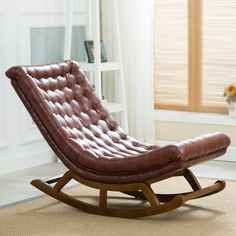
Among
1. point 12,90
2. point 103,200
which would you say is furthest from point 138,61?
point 103,200

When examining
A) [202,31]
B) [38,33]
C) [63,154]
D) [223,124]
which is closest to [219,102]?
[223,124]

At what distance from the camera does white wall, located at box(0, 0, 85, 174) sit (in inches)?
206

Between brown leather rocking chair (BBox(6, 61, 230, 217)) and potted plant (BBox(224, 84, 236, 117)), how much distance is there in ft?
4.33

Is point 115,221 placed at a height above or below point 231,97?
below

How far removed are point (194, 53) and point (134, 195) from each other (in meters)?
1.84

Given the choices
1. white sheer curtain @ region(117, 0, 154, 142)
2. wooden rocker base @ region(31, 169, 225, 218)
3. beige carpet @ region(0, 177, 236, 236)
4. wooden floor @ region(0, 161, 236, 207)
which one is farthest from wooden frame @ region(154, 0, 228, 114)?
wooden rocker base @ region(31, 169, 225, 218)

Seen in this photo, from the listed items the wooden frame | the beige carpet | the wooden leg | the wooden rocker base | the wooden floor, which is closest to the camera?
the beige carpet

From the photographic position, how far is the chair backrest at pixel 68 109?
4102 millimetres

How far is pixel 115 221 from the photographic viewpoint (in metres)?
3.95

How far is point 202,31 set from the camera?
5.80 metres

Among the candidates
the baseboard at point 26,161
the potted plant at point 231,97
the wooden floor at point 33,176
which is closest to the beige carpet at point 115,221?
the wooden floor at point 33,176

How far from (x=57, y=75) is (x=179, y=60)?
64.8 inches

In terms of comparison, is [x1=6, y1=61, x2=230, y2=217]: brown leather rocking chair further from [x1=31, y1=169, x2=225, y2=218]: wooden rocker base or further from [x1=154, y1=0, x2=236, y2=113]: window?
[x1=154, y1=0, x2=236, y2=113]: window

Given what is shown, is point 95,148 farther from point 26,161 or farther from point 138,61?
point 138,61
